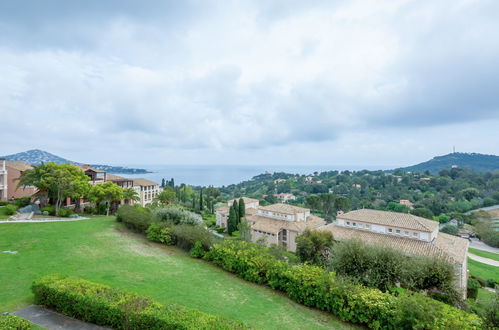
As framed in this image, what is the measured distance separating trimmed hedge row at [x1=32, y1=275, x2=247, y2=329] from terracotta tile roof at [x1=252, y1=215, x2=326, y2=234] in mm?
26600

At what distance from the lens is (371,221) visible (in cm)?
2706

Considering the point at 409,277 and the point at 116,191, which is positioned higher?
the point at 116,191

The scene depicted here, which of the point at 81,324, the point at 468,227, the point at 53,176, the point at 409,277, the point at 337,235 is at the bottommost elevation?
the point at 468,227

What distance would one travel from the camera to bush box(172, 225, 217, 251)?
14367 millimetres

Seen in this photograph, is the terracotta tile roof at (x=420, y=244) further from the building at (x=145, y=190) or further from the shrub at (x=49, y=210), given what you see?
the building at (x=145, y=190)

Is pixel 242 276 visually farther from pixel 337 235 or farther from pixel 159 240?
pixel 337 235

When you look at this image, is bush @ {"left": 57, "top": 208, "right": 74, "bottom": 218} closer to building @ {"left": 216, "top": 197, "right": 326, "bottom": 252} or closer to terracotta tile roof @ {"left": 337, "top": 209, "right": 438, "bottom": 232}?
building @ {"left": 216, "top": 197, "right": 326, "bottom": 252}

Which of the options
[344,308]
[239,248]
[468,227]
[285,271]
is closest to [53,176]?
[239,248]

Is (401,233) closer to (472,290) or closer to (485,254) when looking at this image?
(472,290)

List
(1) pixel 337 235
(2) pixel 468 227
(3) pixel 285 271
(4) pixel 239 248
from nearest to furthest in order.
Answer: (3) pixel 285 271 → (4) pixel 239 248 → (1) pixel 337 235 → (2) pixel 468 227

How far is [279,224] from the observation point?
33969 mm

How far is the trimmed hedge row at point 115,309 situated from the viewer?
19.8 ft

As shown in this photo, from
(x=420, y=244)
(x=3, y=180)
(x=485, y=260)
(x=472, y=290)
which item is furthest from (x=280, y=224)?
(x=485, y=260)

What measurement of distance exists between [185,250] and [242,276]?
17.2 ft
